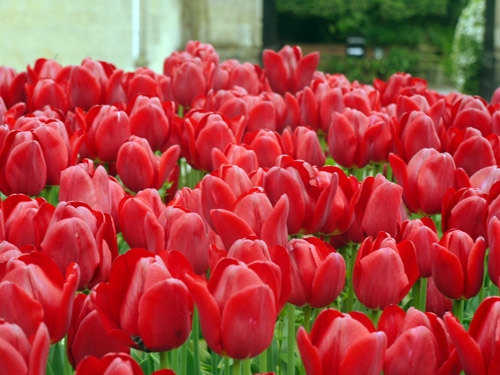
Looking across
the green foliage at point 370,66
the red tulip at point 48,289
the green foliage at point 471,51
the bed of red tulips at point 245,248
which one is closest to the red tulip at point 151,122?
the bed of red tulips at point 245,248

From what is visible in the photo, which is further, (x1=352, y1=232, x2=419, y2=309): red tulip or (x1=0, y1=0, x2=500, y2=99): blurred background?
(x1=0, y1=0, x2=500, y2=99): blurred background

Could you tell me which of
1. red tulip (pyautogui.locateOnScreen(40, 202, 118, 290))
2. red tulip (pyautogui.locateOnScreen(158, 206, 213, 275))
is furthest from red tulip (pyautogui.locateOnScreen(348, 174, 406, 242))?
red tulip (pyautogui.locateOnScreen(40, 202, 118, 290))

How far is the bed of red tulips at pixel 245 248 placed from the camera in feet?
3.16

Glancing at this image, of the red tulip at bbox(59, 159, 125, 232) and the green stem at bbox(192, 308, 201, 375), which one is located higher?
the red tulip at bbox(59, 159, 125, 232)

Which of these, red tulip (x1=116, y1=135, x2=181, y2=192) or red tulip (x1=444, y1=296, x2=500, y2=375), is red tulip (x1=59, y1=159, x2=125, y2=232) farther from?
red tulip (x1=444, y1=296, x2=500, y2=375)

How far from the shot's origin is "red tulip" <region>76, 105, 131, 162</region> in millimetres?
1853

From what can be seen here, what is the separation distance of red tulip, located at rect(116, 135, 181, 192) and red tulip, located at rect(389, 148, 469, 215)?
435mm

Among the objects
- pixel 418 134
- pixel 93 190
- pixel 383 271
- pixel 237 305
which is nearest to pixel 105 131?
pixel 93 190

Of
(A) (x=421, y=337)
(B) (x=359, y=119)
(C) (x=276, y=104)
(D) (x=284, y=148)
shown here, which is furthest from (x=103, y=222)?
(C) (x=276, y=104)

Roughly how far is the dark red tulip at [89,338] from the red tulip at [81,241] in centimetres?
11

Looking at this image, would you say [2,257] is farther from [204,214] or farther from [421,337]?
[421,337]

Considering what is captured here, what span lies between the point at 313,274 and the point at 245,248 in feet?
0.49

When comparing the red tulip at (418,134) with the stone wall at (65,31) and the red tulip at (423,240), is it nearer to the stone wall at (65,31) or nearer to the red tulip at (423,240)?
the red tulip at (423,240)

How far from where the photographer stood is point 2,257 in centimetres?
109
